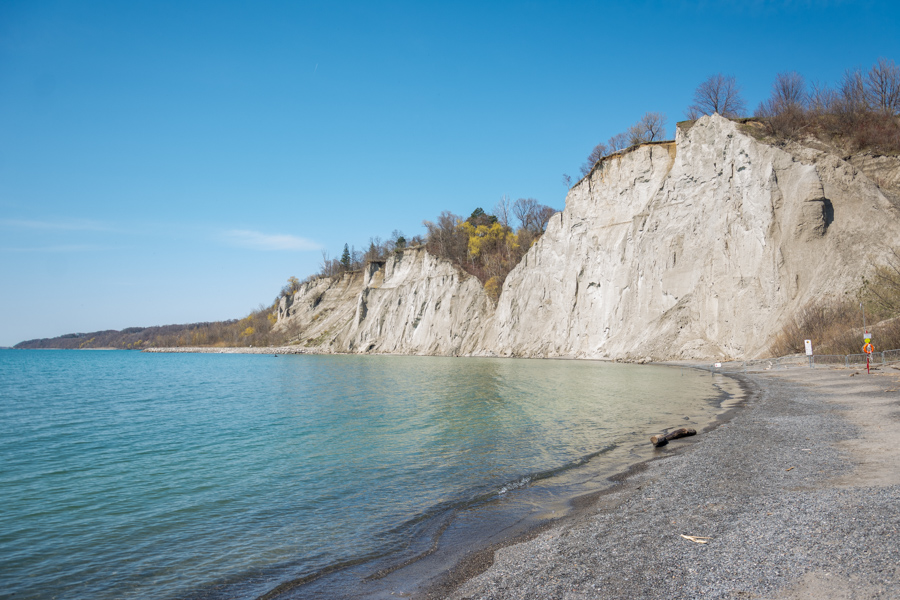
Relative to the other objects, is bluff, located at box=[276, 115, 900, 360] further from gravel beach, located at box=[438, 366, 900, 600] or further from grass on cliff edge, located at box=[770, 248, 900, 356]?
gravel beach, located at box=[438, 366, 900, 600]

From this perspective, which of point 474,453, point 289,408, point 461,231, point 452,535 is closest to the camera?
point 452,535

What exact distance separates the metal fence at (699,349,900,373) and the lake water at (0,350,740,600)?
6.59 m

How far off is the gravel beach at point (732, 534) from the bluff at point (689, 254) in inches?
1002

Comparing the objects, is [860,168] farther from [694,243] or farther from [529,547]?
[529,547]

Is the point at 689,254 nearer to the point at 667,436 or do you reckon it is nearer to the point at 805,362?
the point at 805,362

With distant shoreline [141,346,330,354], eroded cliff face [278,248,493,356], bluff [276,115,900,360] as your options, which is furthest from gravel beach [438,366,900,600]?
distant shoreline [141,346,330,354]

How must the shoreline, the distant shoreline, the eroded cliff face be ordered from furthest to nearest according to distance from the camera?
1. the distant shoreline
2. the eroded cliff face
3. the shoreline

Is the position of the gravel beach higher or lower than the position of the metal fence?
lower

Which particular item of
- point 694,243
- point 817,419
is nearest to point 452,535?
point 817,419

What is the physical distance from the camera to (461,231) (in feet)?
276

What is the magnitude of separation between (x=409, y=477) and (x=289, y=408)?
13179mm

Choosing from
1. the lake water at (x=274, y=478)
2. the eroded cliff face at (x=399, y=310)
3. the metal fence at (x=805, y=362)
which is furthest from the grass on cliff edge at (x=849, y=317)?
the eroded cliff face at (x=399, y=310)

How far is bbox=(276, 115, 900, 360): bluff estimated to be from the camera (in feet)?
102

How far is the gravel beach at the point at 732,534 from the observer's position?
4242mm
